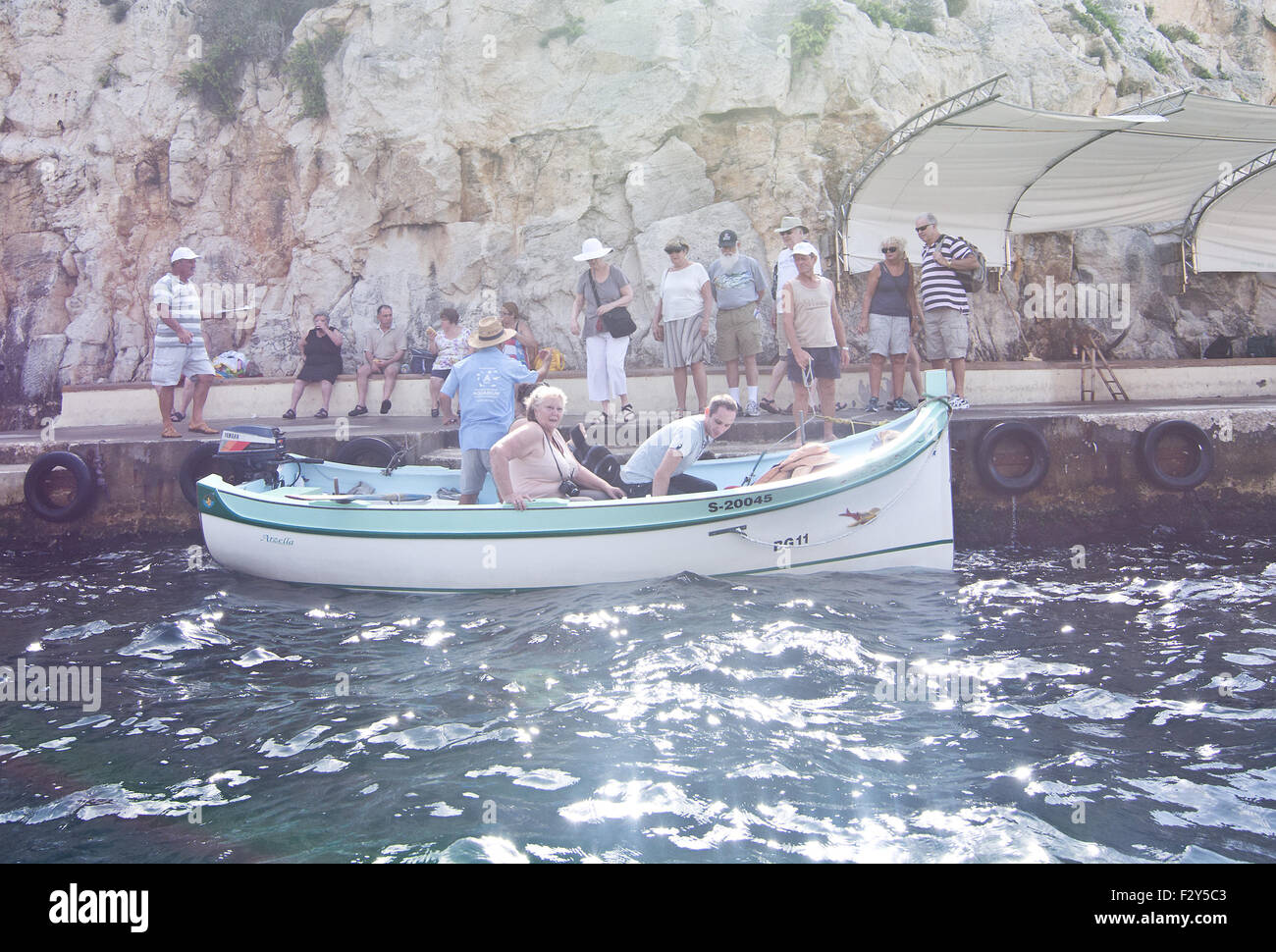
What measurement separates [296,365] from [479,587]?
33.1ft

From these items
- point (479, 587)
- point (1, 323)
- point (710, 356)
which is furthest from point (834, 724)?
point (1, 323)

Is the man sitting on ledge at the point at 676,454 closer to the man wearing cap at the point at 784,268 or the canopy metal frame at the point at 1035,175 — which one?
the man wearing cap at the point at 784,268

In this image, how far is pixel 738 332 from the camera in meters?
11.2

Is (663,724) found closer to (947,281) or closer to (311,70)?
(947,281)

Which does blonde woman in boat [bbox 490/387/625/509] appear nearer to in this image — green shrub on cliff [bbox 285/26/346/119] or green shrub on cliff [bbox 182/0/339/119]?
green shrub on cliff [bbox 285/26/346/119]

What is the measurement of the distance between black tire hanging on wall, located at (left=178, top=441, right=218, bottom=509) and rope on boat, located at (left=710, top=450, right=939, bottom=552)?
5.84m

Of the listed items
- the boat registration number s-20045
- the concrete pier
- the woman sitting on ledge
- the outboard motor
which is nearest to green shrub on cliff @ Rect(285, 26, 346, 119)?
the woman sitting on ledge

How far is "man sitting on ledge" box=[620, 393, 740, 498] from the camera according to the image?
7457 millimetres

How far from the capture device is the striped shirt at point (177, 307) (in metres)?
10.3

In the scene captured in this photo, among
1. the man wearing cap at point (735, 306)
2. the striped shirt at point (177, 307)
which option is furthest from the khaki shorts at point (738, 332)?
the striped shirt at point (177, 307)

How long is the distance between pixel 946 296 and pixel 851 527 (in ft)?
12.2

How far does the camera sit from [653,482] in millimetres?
7801

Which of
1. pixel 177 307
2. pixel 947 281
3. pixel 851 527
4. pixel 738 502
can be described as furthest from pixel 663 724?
pixel 177 307
